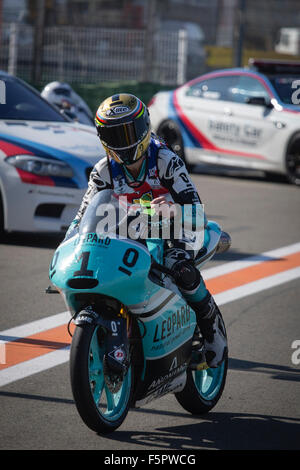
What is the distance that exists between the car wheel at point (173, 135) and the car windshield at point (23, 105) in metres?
5.15

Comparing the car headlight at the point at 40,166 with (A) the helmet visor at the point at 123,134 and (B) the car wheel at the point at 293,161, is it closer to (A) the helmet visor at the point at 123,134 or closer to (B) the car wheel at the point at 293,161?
(A) the helmet visor at the point at 123,134

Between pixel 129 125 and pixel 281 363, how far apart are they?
2181 mm

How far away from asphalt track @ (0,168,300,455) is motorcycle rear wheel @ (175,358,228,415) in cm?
7

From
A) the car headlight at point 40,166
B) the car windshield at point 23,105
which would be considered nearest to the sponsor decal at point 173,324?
the car headlight at point 40,166

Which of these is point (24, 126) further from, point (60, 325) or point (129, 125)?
point (129, 125)

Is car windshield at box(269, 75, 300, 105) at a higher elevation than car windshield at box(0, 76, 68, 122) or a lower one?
lower

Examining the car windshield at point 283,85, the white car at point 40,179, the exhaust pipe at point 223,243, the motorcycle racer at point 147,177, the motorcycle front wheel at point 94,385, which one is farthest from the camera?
the car windshield at point 283,85

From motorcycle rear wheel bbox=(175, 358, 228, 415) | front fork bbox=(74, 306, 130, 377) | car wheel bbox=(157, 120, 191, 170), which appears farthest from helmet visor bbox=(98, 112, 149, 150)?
car wheel bbox=(157, 120, 191, 170)

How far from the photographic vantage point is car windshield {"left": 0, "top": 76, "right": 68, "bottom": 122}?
10438mm

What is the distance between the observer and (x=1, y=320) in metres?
7.02

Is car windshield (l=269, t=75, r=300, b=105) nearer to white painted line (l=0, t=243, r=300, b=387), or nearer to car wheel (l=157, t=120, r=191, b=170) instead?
car wheel (l=157, t=120, r=191, b=170)

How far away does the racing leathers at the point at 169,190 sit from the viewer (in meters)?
4.88

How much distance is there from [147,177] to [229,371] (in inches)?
62.8

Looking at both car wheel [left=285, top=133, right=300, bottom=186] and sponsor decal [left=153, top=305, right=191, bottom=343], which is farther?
car wheel [left=285, top=133, right=300, bottom=186]
